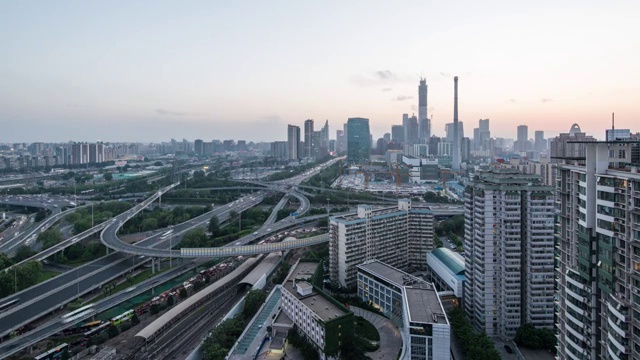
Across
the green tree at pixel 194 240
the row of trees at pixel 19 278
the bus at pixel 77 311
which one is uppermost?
the green tree at pixel 194 240

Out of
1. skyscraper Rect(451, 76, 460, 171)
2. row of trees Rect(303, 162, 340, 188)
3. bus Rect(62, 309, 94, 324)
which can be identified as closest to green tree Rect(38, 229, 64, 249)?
bus Rect(62, 309, 94, 324)

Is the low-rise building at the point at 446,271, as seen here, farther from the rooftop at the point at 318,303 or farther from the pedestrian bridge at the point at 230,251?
the pedestrian bridge at the point at 230,251

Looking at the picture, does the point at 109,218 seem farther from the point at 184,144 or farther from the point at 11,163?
the point at 184,144

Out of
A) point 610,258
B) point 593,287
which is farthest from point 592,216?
point 593,287

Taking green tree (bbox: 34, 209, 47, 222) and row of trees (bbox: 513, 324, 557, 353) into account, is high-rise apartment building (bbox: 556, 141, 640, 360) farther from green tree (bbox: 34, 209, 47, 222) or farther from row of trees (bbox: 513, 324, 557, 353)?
green tree (bbox: 34, 209, 47, 222)

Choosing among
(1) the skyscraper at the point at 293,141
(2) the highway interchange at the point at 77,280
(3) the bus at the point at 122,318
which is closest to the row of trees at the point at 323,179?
(2) the highway interchange at the point at 77,280

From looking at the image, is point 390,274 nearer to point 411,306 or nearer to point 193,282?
point 411,306
